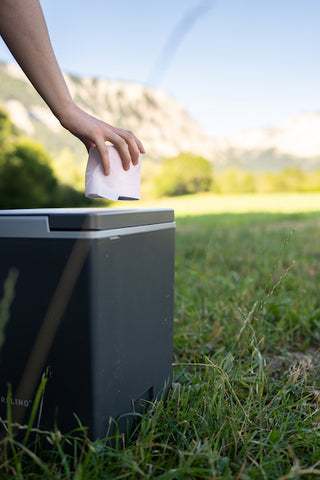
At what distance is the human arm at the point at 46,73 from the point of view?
928 millimetres

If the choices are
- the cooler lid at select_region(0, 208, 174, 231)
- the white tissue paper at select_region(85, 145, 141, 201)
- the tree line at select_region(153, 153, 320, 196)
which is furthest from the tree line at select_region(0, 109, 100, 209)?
the cooler lid at select_region(0, 208, 174, 231)

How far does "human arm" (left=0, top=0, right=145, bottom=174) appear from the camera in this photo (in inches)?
36.5

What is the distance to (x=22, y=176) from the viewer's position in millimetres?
23688

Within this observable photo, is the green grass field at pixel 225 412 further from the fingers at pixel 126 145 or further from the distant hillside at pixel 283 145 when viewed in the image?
the distant hillside at pixel 283 145

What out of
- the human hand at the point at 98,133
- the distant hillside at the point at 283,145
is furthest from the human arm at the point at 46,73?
the distant hillside at the point at 283,145

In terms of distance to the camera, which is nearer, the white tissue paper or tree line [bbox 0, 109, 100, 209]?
the white tissue paper

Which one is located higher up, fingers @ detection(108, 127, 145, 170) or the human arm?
the human arm

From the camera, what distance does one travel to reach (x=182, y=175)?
1042 inches

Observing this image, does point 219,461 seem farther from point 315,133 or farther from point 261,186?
point 315,133

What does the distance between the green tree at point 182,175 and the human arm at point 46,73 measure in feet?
70.4

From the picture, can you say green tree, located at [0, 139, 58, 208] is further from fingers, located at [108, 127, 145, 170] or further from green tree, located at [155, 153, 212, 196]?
fingers, located at [108, 127, 145, 170]

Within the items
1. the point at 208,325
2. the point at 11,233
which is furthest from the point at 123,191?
the point at 208,325

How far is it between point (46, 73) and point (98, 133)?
0.19 meters

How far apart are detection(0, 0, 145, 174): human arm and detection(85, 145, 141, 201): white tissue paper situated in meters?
0.02
